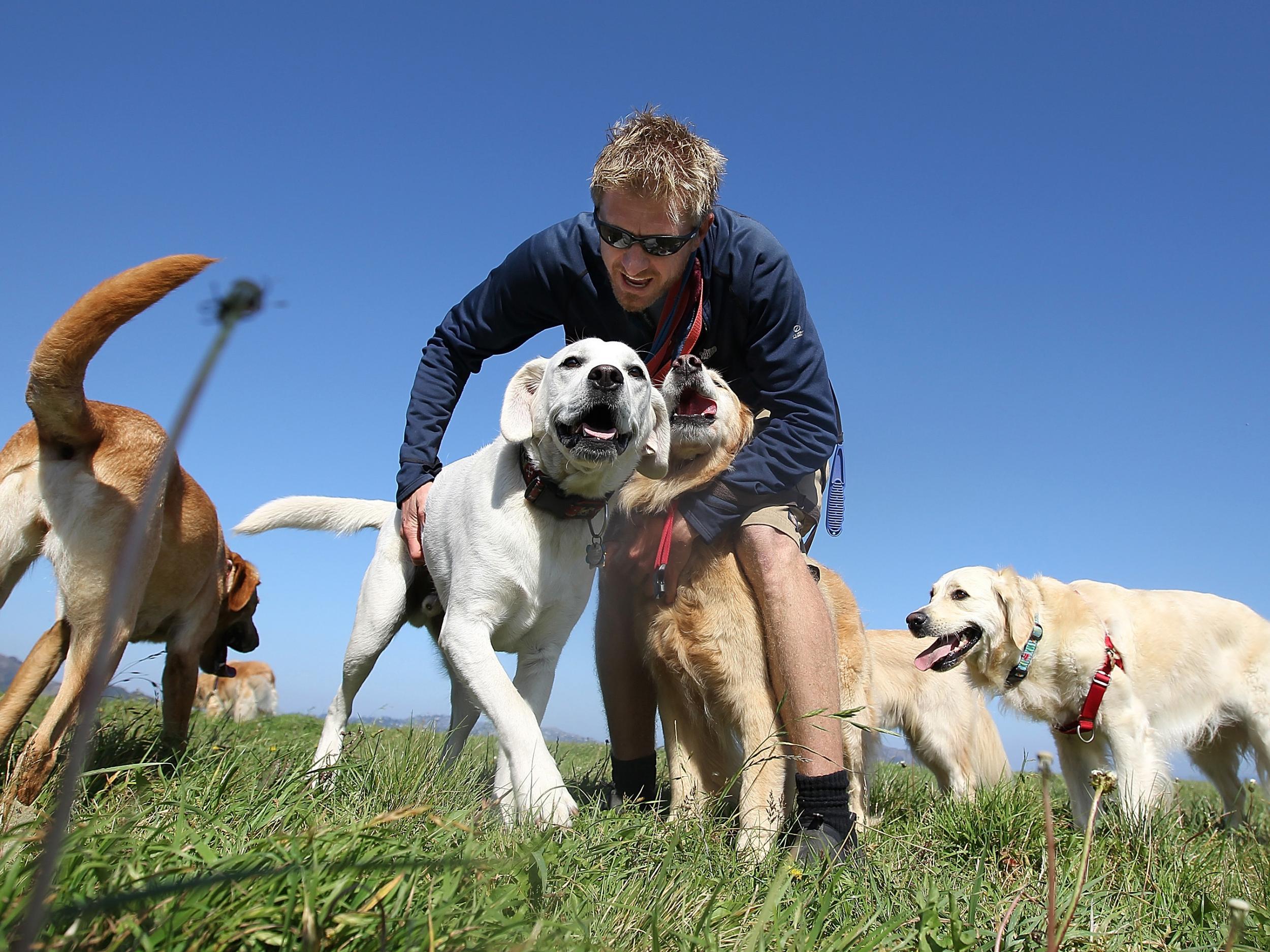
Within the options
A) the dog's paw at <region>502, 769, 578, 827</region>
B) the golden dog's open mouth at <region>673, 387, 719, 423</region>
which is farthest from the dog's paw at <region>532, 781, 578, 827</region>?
the golden dog's open mouth at <region>673, 387, 719, 423</region>

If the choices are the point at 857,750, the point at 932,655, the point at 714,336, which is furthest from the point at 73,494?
the point at 932,655

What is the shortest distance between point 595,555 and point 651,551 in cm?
42

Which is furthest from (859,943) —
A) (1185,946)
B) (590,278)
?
(590,278)

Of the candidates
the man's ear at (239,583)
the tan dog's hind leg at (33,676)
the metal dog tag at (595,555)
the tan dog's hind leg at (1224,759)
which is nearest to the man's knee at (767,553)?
the metal dog tag at (595,555)

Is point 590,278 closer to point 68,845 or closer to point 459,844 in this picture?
point 459,844

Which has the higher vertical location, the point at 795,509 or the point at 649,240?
the point at 649,240

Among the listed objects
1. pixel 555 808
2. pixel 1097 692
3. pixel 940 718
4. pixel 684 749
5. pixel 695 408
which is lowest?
pixel 940 718

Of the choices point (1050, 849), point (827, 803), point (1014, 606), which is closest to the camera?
point (1050, 849)

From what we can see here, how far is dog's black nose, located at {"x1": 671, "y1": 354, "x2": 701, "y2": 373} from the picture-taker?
11.2 ft

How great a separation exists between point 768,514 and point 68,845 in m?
2.41

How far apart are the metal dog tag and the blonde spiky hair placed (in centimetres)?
121

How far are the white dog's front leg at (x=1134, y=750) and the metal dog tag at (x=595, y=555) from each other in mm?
3213

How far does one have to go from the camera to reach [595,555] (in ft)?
10.7

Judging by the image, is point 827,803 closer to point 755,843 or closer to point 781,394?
point 755,843
